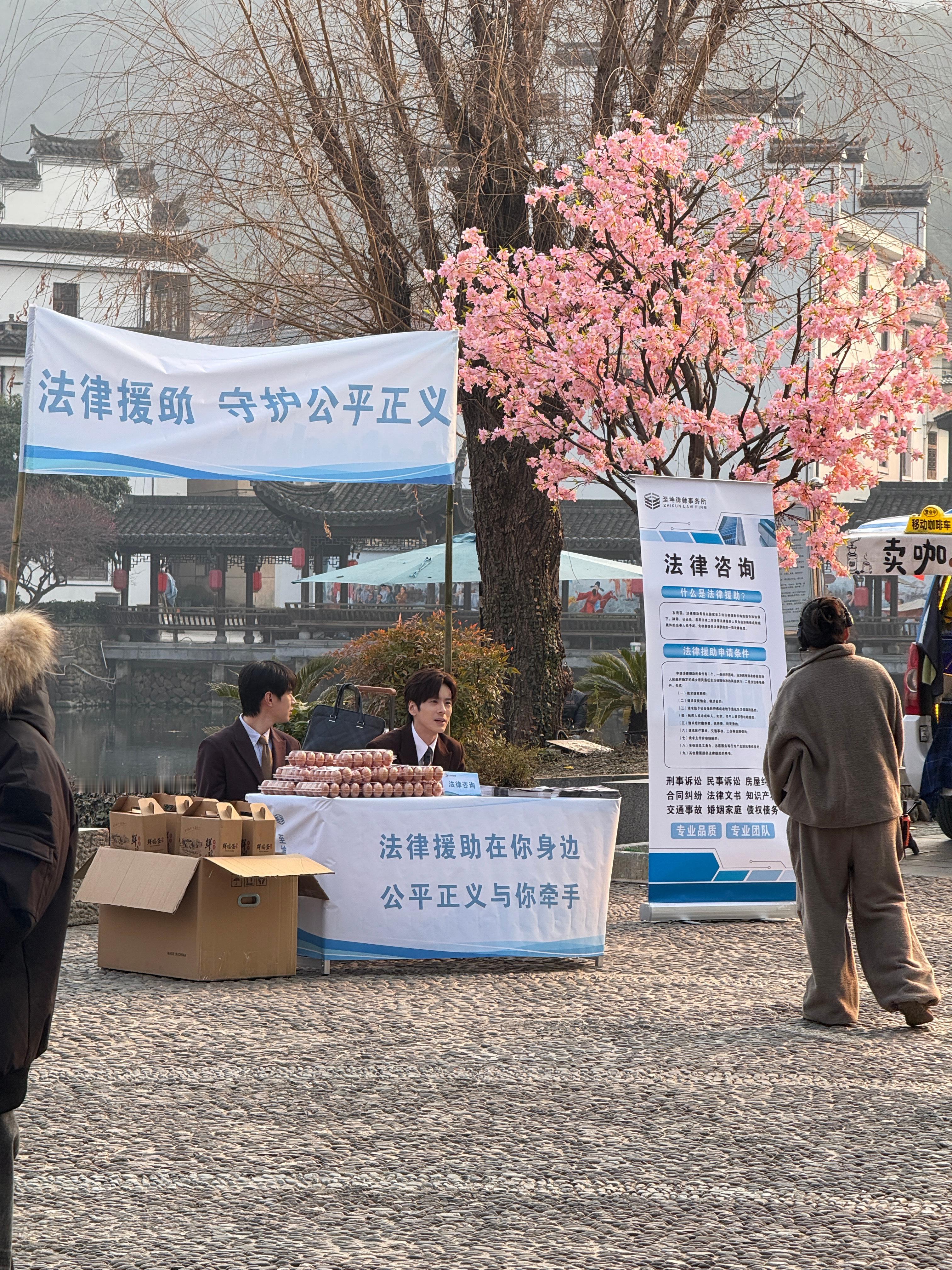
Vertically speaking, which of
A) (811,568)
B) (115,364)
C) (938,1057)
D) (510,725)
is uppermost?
(115,364)

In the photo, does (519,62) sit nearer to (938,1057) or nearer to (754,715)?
(754,715)

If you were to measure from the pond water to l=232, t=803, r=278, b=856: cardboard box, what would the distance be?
36.0 ft

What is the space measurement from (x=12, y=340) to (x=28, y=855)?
55.8 m

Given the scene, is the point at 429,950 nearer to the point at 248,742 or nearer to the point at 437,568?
the point at 248,742

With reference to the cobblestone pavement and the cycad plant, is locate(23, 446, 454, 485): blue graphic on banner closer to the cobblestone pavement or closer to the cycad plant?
the cobblestone pavement

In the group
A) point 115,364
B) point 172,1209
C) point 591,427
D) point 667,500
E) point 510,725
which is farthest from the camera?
point 510,725

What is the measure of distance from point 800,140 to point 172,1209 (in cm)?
1066

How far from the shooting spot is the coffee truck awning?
36.4 ft

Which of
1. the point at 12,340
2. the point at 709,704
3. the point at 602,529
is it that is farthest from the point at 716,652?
the point at 12,340

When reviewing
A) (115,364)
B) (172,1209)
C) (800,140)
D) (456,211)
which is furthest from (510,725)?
(172,1209)

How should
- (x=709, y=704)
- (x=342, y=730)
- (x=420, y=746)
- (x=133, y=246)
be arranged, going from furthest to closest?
(x=133, y=246)
(x=709, y=704)
(x=342, y=730)
(x=420, y=746)

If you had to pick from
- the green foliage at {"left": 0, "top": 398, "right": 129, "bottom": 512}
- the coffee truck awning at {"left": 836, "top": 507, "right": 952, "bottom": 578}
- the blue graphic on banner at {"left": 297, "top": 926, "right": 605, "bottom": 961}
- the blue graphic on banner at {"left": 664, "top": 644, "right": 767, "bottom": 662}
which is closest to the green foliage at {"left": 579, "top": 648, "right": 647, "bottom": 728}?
the coffee truck awning at {"left": 836, "top": 507, "right": 952, "bottom": 578}

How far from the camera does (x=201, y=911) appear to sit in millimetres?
6395

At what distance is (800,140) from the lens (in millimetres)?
12312
